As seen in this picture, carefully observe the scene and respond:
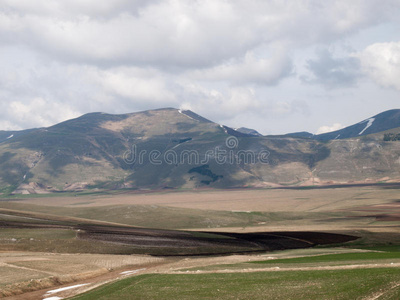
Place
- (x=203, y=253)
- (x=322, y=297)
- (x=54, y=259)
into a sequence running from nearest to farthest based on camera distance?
(x=322, y=297) < (x=54, y=259) < (x=203, y=253)

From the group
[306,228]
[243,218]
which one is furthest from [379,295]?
[243,218]

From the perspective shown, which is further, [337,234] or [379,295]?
[337,234]

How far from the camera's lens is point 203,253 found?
72812mm

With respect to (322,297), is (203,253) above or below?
below

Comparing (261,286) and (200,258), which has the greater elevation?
(261,286)

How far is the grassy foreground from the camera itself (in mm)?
28719

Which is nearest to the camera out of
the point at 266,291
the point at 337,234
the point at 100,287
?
the point at 266,291

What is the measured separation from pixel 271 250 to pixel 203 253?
456 inches

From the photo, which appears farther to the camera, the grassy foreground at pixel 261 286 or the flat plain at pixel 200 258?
the flat plain at pixel 200 258

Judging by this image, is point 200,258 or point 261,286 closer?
point 261,286

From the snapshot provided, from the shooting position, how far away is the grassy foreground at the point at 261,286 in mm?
28719

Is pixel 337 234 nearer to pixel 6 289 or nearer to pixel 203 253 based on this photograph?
pixel 203 253

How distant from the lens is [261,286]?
3456 cm

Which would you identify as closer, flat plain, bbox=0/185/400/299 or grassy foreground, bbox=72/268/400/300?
grassy foreground, bbox=72/268/400/300
